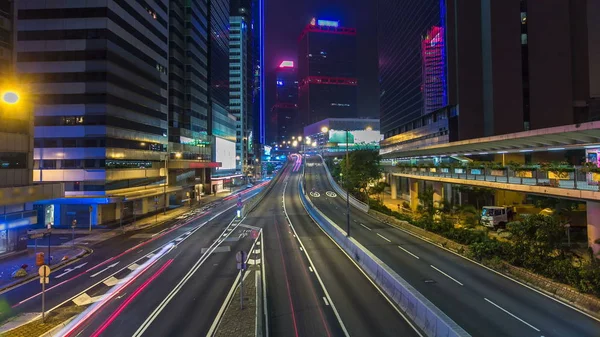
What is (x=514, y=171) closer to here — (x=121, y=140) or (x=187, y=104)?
(x=121, y=140)

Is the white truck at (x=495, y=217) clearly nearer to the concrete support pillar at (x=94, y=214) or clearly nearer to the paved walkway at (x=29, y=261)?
the paved walkway at (x=29, y=261)

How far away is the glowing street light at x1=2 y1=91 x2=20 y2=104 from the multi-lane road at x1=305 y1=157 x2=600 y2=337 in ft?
109

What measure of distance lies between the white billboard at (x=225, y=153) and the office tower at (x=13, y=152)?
70.2 metres

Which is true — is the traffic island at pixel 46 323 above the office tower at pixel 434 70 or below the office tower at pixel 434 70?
below

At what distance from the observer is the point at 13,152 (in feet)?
92.7

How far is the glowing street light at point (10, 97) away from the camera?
27344mm

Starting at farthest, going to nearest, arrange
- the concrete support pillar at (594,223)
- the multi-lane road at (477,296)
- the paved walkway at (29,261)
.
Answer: the paved walkway at (29,261), the concrete support pillar at (594,223), the multi-lane road at (477,296)

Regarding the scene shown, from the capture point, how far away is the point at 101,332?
15.1m

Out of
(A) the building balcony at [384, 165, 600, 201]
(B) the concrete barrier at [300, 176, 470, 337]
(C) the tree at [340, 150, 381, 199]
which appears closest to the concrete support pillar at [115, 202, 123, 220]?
(C) the tree at [340, 150, 381, 199]

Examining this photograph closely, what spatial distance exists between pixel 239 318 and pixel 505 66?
204ft

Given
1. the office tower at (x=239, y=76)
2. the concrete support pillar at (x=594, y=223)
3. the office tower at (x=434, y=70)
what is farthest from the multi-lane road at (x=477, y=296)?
the office tower at (x=239, y=76)

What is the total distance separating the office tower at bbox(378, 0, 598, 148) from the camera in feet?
181

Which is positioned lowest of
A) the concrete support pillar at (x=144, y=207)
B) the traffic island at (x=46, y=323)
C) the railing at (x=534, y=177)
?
the traffic island at (x=46, y=323)

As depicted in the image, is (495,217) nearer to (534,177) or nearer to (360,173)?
(534,177)
